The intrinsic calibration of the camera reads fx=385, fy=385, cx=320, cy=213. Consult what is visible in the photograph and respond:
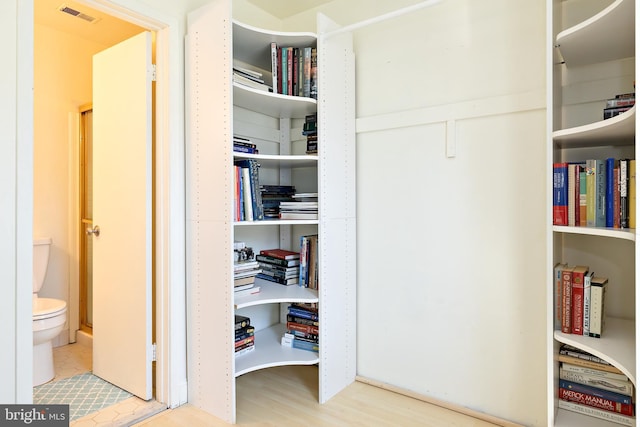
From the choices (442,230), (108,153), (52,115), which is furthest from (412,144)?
(52,115)

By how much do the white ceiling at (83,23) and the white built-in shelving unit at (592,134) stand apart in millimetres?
2519

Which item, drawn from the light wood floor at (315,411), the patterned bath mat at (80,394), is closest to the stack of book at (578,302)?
the light wood floor at (315,411)

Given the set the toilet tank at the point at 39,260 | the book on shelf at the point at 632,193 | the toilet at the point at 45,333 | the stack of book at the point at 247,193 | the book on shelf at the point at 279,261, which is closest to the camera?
the book on shelf at the point at 632,193

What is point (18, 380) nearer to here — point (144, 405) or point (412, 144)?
point (144, 405)

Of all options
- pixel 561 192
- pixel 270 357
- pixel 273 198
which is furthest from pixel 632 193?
pixel 270 357

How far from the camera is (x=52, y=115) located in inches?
Answer: 113

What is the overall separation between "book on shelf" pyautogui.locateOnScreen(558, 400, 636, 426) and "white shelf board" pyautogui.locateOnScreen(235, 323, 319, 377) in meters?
Answer: 1.15

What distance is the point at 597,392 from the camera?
156 centimetres

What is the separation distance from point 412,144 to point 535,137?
23.3 inches

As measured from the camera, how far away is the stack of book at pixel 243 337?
210 centimetres

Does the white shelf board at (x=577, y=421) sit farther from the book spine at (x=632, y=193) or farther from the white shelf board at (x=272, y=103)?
the white shelf board at (x=272, y=103)

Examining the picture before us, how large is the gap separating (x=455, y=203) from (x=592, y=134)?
711 mm

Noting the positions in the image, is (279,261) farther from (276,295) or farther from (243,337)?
(243,337)

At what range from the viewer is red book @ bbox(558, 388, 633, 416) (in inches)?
59.7
